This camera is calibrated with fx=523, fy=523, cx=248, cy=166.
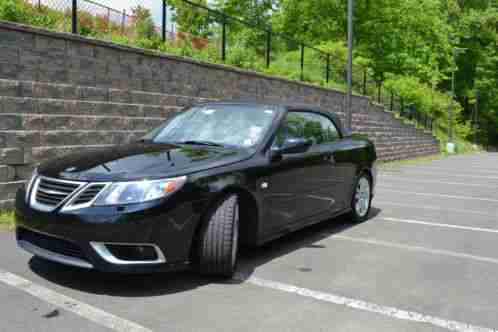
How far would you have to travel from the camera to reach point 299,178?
5348 mm

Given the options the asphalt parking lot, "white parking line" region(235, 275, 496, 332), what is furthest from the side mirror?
"white parking line" region(235, 275, 496, 332)

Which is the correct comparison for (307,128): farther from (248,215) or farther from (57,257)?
(57,257)

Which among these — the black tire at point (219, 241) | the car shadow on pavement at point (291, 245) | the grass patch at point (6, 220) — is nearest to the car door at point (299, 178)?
the car shadow on pavement at point (291, 245)

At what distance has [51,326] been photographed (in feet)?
10.9

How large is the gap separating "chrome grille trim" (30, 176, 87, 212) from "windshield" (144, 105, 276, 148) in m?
1.36

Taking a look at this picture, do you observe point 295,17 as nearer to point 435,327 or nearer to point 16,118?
point 16,118

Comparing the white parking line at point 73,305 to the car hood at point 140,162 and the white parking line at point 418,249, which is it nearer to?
the car hood at point 140,162

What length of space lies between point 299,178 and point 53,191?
2428 millimetres

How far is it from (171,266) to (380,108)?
63.6 ft

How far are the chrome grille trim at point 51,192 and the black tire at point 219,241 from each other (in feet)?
3.31

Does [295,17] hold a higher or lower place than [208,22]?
higher

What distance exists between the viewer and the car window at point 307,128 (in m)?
5.32

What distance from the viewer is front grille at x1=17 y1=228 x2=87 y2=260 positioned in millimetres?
3816

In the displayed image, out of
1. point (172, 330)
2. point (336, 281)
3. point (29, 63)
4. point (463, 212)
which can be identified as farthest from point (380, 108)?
point (172, 330)
